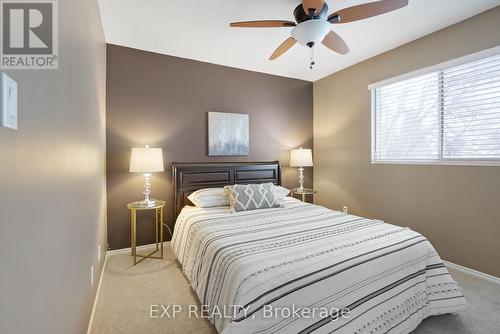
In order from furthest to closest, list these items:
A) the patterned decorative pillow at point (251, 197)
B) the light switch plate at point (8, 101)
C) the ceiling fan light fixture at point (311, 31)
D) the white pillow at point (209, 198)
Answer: the white pillow at point (209, 198) → the patterned decorative pillow at point (251, 197) → the ceiling fan light fixture at point (311, 31) → the light switch plate at point (8, 101)

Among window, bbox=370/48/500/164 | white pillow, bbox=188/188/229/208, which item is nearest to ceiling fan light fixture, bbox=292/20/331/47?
window, bbox=370/48/500/164

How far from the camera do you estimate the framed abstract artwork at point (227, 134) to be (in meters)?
3.55

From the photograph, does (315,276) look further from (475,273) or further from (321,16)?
(475,273)

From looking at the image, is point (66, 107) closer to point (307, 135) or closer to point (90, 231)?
point (90, 231)

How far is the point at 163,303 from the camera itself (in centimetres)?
200

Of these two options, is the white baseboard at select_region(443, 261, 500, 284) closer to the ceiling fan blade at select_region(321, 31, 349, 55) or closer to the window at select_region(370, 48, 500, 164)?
the window at select_region(370, 48, 500, 164)

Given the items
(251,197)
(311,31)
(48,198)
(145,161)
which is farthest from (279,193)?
(48,198)

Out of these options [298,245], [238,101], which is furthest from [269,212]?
[238,101]

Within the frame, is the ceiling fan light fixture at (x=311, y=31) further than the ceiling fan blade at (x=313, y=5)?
Yes

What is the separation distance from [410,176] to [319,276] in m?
2.37

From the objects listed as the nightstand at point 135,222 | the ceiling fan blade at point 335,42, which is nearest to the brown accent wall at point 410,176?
the ceiling fan blade at point 335,42
